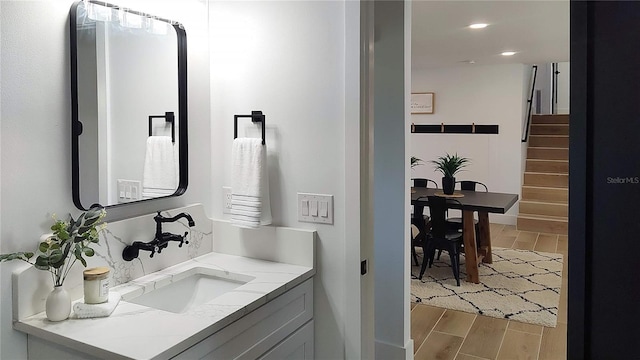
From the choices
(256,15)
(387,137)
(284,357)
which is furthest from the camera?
(387,137)

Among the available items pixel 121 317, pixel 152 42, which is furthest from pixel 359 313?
pixel 152 42

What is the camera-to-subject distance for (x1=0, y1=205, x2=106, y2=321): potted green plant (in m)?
1.39

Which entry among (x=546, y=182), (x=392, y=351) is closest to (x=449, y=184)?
(x=392, y=351)

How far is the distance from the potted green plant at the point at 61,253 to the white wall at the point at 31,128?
0.06 meters

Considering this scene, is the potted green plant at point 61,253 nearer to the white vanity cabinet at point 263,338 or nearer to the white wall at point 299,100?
the white vanity cabinet at point 263,338

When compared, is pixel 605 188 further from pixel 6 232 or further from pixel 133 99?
pixel 6 232

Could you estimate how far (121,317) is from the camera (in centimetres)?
144

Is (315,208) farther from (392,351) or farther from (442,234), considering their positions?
(442,234)

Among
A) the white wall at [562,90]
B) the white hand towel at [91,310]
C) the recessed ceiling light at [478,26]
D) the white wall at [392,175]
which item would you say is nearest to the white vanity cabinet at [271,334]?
the white hand towel at [91,310]

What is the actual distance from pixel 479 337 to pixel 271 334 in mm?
2169

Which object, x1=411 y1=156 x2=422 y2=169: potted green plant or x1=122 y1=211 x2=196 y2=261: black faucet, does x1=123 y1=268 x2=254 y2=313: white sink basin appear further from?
x1=411 y1=156 x2=422 y2=169: potted green plant

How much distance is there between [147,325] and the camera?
1.38 meters

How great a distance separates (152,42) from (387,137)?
1.31m

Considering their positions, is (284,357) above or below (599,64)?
below
